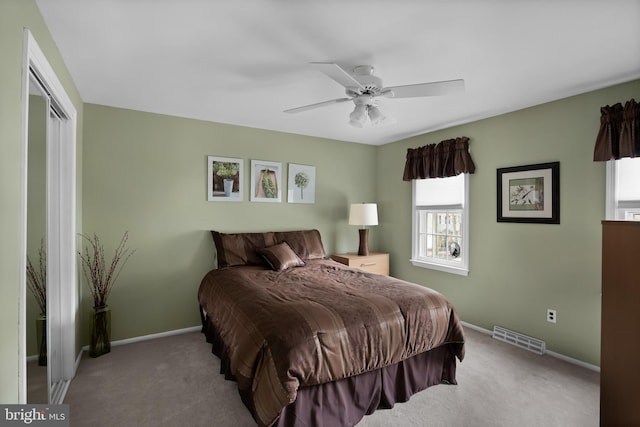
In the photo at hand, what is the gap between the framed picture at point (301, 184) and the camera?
4.29 metres

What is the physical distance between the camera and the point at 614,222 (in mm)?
1841

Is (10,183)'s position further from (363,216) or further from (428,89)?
(363,216)

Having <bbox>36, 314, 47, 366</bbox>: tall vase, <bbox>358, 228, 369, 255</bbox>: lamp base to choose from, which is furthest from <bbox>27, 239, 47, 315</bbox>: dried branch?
<bbox>358, 228, 369, 255</bbox>: lamp base

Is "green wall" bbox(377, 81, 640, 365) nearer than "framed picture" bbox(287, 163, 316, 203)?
Yes

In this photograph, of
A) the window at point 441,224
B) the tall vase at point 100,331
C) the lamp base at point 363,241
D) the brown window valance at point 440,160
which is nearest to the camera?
the tall vase at point 100,331

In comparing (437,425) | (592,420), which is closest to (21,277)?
(437,425)

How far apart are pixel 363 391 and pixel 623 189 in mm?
2687

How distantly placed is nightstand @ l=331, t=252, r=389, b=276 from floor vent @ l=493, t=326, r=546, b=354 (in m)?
1.60

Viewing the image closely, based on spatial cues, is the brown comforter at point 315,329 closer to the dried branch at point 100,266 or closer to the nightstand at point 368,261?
the dried branch at point 100,266

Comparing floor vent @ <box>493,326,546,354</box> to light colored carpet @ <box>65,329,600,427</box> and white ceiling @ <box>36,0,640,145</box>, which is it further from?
white ceiling @ <box>36,0,640,145</box>

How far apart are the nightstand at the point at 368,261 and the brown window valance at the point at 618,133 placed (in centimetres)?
267

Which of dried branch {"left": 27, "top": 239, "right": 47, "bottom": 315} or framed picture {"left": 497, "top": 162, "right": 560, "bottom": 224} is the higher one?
framed picture {"left": 497, "top": 162, "right": 560, "bottom": 224}

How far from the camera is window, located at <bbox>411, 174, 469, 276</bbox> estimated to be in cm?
384

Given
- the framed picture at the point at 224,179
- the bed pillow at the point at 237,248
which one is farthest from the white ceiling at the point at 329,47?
the bed pillow at the point at 237,248
